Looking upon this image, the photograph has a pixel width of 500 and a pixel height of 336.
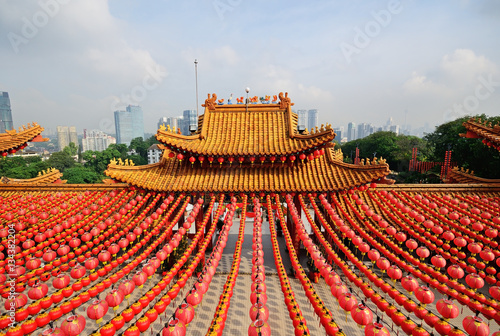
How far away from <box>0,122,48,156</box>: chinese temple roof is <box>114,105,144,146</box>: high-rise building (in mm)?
109154

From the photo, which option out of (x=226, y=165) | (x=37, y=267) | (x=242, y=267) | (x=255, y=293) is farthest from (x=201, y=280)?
(x=242, y=267)

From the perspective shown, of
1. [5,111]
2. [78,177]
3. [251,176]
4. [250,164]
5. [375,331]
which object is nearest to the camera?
[375,331]

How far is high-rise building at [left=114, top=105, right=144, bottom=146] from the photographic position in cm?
11294

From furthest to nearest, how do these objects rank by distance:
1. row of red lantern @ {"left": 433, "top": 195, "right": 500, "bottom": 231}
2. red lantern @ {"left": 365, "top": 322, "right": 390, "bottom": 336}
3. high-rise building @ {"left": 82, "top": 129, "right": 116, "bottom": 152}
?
high-rise building @ {"left": 82, "top": 129, "right": 116, "bottom": 152} → row of red lantern @ {"left": 433, "top": 195, "right": 500, "bottom": 231} → red lantern @ {"left": 365, "top": 322, "right": 390, "bottom": 336}

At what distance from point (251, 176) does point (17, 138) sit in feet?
33.3

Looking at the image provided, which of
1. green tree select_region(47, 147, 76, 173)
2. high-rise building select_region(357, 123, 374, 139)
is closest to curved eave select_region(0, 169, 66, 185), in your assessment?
green tree select_region(47, 147, 76, 173)

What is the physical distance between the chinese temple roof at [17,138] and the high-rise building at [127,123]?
109154 mm

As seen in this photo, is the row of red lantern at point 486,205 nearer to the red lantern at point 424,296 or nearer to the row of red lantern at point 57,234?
the red lantern at point 424,296

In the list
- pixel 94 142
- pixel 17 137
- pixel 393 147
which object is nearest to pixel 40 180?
pixel 17 137

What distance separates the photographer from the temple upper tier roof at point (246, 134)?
959 cm

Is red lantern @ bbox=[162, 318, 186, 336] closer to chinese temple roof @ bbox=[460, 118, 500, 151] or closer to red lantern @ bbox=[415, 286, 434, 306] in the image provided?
red lantern @ bbox=[415, 286, 434, 306]

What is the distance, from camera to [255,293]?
4.77 meters

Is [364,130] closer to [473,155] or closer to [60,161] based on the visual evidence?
[473,155]

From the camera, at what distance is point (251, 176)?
9.99 metres
